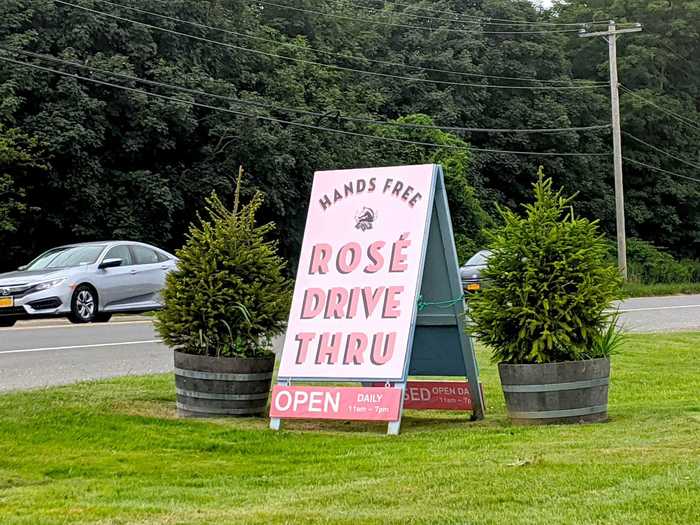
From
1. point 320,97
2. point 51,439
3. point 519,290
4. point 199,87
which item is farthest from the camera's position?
point 320,97

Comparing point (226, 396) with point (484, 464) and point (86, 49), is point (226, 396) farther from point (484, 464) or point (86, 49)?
point (86, 49)

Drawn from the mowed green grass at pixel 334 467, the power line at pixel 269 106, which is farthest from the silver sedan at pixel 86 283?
the power line at pixel 269 106

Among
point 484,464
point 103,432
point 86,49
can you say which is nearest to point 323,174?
point 103,432

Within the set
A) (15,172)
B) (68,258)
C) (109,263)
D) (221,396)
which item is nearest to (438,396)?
(221,396)

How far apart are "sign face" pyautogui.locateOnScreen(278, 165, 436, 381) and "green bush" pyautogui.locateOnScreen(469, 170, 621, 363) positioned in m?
0.63

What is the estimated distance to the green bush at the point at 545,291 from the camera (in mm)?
8359

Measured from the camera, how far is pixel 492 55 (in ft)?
171

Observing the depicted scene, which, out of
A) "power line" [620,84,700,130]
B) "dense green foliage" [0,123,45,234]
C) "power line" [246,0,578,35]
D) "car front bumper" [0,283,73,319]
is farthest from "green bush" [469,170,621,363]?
"power line" [620,84,700,130]

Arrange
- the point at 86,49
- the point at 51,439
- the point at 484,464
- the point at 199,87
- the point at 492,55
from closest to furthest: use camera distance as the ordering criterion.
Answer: the point at 484,464, the point at 51,439, the point at 86,49, the point at 199,87, the point at 492,55

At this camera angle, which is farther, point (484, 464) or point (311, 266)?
point (311, 266)

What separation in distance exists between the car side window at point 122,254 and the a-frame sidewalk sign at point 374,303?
12087 mm

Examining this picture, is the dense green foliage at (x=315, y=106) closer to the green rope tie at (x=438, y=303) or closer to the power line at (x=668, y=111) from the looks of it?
the power line at (x=668, y=111)

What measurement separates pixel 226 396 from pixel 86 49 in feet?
88.3

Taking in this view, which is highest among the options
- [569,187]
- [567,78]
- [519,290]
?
[567,78]
